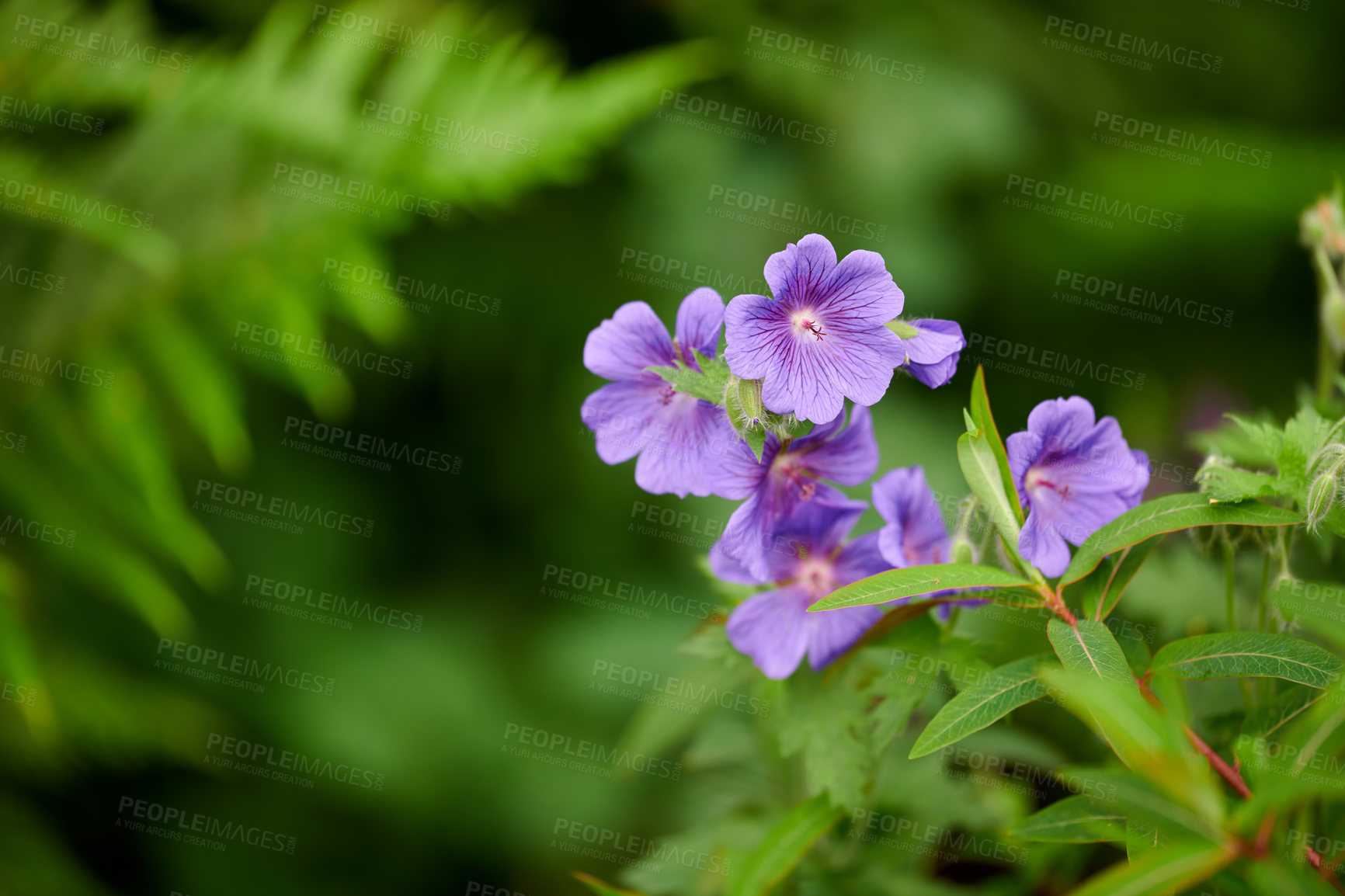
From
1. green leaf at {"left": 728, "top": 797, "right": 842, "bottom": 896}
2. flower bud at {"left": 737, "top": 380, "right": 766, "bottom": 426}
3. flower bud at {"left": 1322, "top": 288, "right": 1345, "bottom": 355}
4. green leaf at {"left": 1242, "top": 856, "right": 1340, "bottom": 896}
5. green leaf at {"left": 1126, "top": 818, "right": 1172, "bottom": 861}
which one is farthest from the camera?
flower bud at {"left": 1322, "top": 288, "right": 1345, "bottom": 355}

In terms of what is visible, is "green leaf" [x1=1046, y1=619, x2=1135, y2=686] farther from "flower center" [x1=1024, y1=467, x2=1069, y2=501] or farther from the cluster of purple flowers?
"flower center" [x1=1024, y1=467, x2=1069, y2=501]

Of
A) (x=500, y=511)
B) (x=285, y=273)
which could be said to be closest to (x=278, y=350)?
(x=285, y=273)

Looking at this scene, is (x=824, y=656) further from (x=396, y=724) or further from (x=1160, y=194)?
(x=1160, y=194)

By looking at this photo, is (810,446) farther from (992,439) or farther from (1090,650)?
(1090,650)

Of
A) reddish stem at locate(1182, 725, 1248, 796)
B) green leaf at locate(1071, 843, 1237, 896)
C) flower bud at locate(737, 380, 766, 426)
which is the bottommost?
green leaf at locate(1071, 843, 1237, 896)

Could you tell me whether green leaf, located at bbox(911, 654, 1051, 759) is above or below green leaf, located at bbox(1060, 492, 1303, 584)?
below

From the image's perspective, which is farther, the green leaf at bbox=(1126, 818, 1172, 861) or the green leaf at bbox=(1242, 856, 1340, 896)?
the green leaf at bbox=(1126, 818, 1172, 861)

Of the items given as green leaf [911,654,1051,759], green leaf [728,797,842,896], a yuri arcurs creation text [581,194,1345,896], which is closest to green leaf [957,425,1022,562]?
a yuri arcurs creation text [581,194,1345,896]
